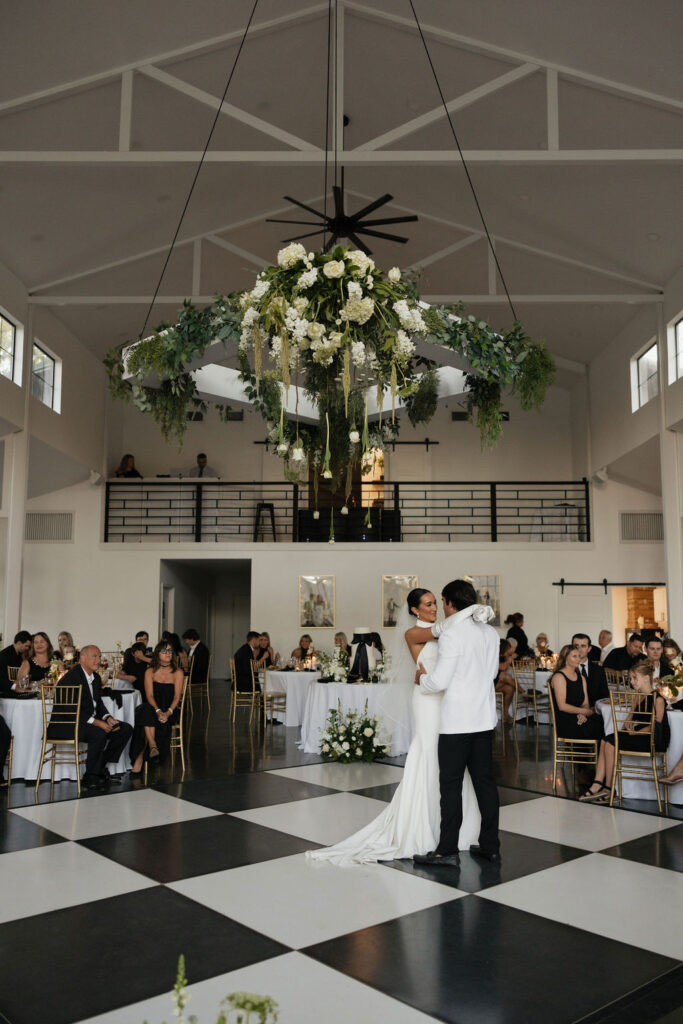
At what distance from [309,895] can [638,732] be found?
132 inches

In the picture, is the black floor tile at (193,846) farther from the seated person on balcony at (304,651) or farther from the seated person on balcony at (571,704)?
the seated person on balcony at (304,651)

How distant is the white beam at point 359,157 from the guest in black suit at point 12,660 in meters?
5.07

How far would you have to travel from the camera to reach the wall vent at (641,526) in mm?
14797

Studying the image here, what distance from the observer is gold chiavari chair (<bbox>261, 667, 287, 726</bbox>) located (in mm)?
10812

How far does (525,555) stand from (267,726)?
5.96m

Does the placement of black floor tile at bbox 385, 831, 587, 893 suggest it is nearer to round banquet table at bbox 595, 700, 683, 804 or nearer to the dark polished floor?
the dark polished floor

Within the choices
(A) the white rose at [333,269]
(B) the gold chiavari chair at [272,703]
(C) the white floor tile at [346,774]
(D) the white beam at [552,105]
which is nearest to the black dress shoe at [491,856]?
(C) the white floor tile at [346,774]

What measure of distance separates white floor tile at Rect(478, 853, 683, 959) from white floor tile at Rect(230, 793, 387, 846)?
4.60 ft

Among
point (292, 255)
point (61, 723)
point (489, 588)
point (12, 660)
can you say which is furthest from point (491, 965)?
point (489, 588)

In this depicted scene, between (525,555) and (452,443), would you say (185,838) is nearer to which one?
(525,555)

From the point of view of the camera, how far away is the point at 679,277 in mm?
10859

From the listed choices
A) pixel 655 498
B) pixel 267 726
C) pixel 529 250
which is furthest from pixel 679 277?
pixel 267 726

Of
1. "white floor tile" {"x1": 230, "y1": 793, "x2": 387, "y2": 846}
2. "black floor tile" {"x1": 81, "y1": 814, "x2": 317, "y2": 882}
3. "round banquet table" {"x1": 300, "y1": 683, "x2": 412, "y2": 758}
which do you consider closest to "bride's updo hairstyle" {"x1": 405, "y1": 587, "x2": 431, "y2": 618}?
"white floor tile" {"x1": 230, "y1": 793, "x2": 387, "y2": 846}

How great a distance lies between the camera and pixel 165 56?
27.8ft
